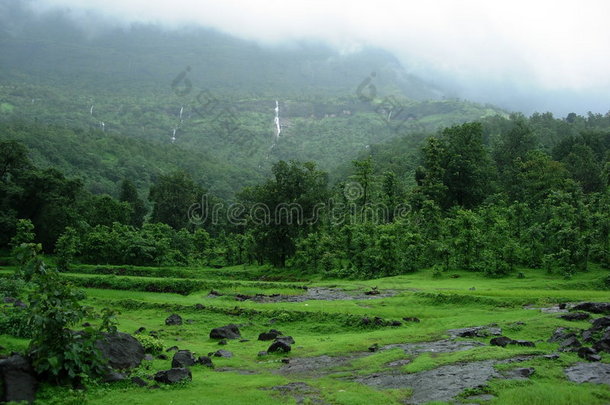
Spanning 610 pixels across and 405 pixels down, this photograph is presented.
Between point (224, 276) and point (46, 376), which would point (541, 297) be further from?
point (224, 276)

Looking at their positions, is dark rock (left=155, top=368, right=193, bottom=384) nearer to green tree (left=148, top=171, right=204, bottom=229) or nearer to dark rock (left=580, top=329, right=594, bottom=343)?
dark rock (left=580, top=329, right=594, bottom=343)

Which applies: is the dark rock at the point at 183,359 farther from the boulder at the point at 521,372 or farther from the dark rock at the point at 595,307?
the dark rock at the point at 595,307

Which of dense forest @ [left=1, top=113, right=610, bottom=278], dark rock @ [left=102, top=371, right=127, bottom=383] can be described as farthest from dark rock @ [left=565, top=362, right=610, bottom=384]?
dense forest @ [left=1, top=113, right=610, bottom=278]

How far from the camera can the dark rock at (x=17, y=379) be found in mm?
11328

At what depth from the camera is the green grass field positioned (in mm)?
12453

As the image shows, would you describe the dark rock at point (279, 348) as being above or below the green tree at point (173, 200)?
below

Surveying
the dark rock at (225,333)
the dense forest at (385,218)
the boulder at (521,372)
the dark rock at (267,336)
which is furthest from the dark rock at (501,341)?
the dense forest at (385,218)

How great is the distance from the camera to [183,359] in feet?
51.9

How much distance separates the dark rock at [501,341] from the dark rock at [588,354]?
234 centimetres

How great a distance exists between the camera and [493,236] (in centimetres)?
3828

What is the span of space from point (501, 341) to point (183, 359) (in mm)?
10539

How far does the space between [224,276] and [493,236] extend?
24.5m

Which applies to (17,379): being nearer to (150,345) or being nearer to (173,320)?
(150,345)

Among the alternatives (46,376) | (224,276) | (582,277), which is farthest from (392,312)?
(224,276)
